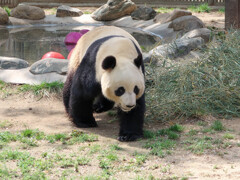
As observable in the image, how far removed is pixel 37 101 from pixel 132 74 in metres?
2.64

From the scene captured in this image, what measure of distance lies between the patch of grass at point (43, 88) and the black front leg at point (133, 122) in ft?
6.93

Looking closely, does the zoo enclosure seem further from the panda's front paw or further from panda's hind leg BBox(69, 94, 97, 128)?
the panda's front paw

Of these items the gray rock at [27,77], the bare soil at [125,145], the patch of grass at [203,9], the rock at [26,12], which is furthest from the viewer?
the patch of grass at [203,9]

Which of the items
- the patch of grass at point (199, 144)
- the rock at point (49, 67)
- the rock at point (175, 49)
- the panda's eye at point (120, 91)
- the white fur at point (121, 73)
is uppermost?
the white fur at point (121, 73)

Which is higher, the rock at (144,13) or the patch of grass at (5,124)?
the rock at (144,13)

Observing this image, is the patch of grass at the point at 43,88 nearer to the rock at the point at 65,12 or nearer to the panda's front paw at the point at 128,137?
the panda's front paw at the point at 128,137

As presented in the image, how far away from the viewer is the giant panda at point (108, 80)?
193 inches

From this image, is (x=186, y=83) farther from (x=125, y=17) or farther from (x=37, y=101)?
(x=125, y=17)

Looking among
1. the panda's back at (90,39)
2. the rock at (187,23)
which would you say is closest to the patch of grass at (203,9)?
the rock at (187,23)

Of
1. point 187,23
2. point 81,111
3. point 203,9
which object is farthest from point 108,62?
point 203,9

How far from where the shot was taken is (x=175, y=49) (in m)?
8.09

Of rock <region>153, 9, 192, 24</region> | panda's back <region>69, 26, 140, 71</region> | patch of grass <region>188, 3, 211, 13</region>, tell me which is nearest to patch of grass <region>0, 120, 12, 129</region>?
panda's back <region>69, 26, 140, 71</region>

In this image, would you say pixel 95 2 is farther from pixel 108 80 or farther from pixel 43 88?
pixel 108 80

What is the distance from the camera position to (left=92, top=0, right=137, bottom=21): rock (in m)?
16.9
